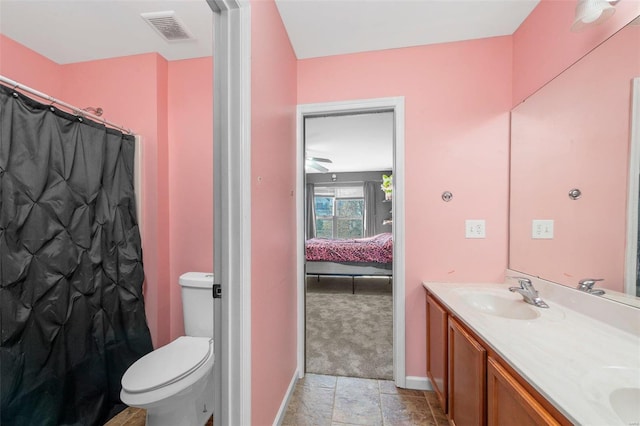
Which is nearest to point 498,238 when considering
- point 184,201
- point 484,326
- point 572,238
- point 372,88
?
point 572,238

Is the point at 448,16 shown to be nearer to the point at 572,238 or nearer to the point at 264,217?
the point at 572,238

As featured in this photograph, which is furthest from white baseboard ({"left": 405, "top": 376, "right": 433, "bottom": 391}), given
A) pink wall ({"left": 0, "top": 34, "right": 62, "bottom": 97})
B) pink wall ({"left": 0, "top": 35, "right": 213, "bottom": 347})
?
pink wall ({"left": 0, "top": 34, "right": 62, "bottom": 97})

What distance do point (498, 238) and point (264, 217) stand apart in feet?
5.52

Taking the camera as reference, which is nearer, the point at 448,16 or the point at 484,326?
the point at 484,326

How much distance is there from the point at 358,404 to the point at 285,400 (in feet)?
1.62

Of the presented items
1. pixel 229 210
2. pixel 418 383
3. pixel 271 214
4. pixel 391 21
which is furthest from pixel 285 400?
pixel 391 21

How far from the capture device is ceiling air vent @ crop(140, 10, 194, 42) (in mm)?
1499

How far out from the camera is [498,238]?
1789mm

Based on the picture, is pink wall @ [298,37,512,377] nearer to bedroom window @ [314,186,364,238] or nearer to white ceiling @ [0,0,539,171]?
white ceiling @ [0,0,539,171]

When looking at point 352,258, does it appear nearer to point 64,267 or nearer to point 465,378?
point 465,378

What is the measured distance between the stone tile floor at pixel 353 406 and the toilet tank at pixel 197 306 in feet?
1.77

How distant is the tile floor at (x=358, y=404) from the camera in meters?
1.52

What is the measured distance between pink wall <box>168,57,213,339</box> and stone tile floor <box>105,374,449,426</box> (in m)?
0.98

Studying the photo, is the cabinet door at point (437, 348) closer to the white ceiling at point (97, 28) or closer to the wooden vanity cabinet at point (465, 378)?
the wooden vanity cabinet at point (465, 378)
